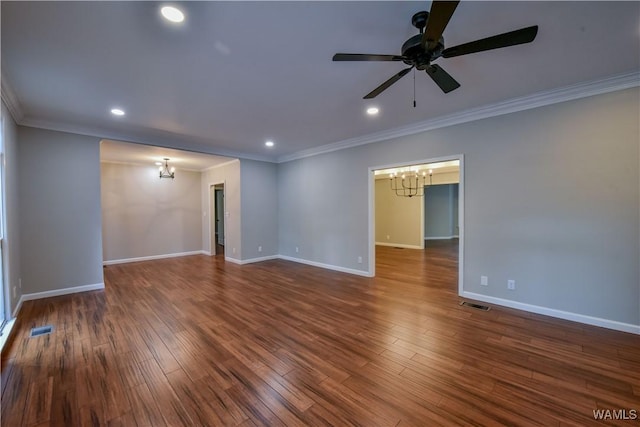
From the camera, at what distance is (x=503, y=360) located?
90.5 inches

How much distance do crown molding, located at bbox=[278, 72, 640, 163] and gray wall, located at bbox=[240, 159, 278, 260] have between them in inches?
110

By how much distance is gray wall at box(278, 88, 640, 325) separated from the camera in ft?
9.18

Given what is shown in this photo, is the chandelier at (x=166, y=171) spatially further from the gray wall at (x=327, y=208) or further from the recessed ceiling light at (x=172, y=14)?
the recessed ceiling light at (x=172, y=14)

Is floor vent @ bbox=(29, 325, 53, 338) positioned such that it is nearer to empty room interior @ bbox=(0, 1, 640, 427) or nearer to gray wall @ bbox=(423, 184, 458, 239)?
empty room interior @ bbox=(0, 1, 640, 427)

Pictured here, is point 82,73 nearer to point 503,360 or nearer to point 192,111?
point 192,111

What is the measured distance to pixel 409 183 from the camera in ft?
29.7

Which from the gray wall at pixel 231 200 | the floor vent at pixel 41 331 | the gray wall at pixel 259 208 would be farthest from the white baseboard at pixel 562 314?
the floor vent at pixel 41 331

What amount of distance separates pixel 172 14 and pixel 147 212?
646cm

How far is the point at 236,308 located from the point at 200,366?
1.33m

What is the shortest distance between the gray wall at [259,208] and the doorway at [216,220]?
4.43ft

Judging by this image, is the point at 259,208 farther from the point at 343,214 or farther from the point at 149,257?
the point at 149,257

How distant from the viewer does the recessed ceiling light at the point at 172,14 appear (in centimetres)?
174

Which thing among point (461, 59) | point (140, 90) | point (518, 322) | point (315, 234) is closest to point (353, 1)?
point (461, 59)

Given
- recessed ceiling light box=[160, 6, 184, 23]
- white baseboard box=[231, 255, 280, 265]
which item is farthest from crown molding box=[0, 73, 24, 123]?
white baseboard box=[231, 255, 280, 265]
